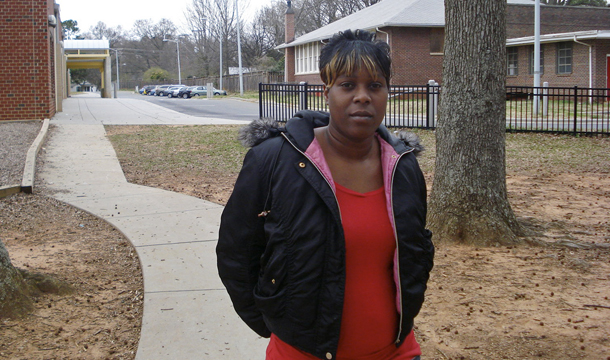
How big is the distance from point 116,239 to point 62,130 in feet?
32.4

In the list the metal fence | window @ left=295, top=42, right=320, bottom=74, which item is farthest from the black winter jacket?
window @ left=295, top=42, right=320, bottom=74

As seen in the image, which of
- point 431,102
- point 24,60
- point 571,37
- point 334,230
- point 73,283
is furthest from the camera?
point 571,37

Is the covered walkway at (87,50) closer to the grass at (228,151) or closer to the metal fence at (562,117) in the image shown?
the grass at (228,151)

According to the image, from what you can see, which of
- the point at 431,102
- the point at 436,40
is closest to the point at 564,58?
the point at 436,40

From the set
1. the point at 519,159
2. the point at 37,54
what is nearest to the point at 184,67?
the point at 37,54

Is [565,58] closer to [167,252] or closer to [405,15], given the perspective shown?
[405,15]

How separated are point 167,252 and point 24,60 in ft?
42.1

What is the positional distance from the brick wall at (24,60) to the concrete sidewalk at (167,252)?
5.62 meters

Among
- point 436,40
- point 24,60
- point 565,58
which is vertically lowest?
point 24,60

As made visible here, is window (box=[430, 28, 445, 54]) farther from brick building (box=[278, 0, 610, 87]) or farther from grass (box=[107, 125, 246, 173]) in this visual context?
grass (box=[107, 125, 246, 173])

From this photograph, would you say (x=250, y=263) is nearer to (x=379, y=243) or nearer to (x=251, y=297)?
(x=251, y=297)

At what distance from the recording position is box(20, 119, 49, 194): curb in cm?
802

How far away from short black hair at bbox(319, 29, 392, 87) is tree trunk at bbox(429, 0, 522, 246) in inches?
157

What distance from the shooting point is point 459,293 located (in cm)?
469
